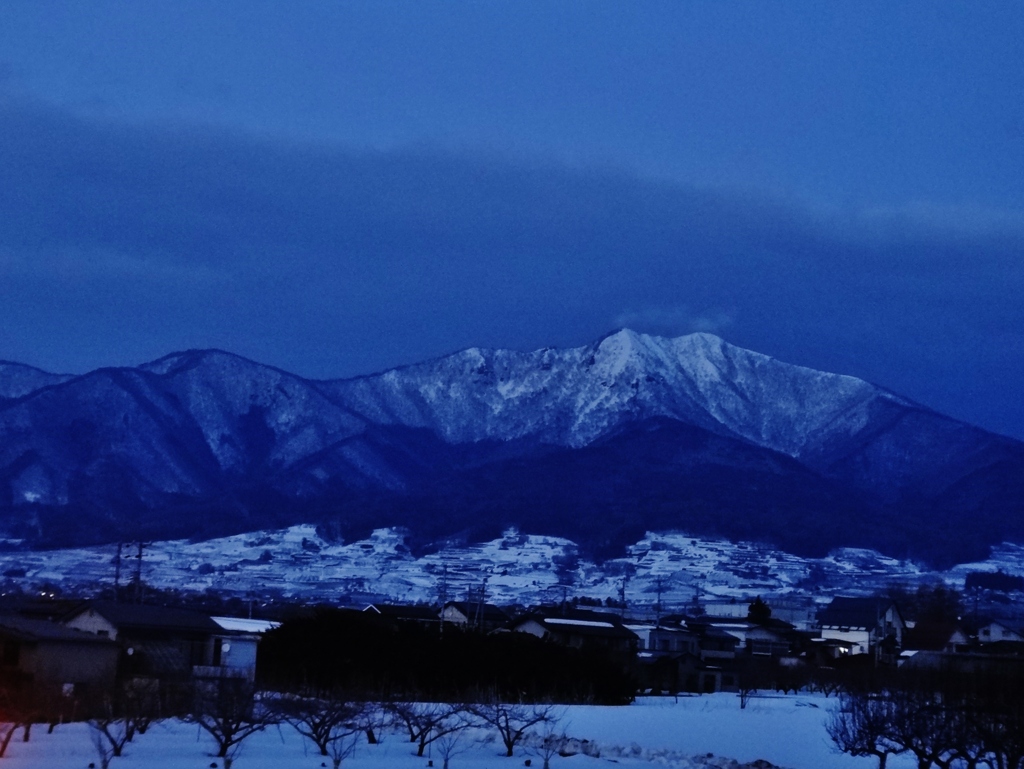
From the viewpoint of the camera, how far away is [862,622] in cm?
11238

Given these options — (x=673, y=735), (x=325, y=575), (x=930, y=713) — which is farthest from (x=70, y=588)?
(x=930, y=713)

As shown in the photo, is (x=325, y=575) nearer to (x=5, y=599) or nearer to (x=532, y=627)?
(x=5, y=599)

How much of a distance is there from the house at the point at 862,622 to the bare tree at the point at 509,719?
5813cm

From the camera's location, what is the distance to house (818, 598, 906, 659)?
105 meters

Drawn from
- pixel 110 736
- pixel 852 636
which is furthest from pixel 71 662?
pixel 852 636

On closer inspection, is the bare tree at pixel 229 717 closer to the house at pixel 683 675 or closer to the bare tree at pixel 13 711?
the bare tree at pixel 13 711

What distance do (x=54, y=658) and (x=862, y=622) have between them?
7686 centimetres

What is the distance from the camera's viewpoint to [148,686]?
4544 centimetres

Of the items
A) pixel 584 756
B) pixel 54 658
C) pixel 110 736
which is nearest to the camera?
pixel 110 736

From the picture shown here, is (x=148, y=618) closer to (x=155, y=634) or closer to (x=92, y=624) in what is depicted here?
(x=155, y=634)

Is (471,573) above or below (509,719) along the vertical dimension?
above

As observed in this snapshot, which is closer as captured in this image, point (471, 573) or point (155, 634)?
point (155, 634)

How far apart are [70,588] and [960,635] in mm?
77783

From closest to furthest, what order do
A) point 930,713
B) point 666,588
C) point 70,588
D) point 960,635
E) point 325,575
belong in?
point 930,713
point 960,635
point 70,588
point 666,588
point 325,575
